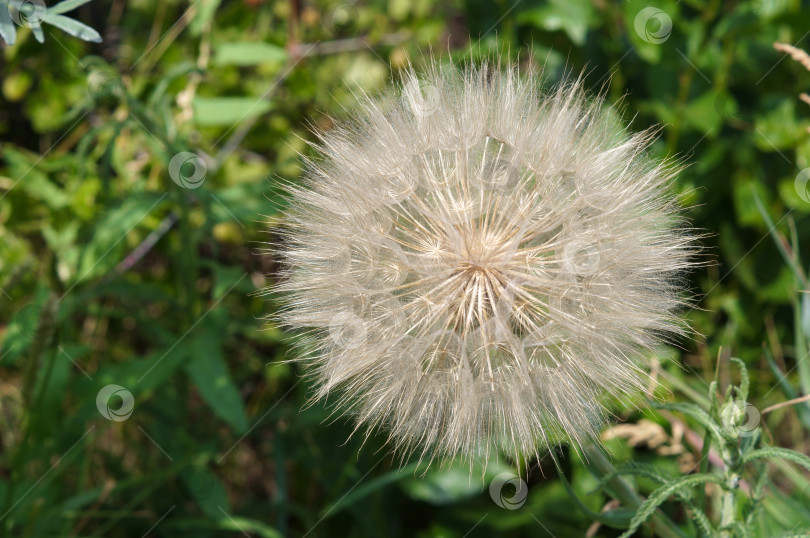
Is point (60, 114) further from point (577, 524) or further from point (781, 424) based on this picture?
point (781, 424)

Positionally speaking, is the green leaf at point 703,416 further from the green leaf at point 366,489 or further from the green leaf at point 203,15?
the green leaf at point 203,15

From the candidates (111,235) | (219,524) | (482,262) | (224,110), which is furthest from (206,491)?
(224,110)

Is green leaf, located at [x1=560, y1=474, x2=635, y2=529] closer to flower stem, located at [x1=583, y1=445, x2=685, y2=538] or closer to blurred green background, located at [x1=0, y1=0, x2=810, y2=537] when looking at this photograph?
flower stem, located at [x1=583, y1=445, x2=685, y2=538]

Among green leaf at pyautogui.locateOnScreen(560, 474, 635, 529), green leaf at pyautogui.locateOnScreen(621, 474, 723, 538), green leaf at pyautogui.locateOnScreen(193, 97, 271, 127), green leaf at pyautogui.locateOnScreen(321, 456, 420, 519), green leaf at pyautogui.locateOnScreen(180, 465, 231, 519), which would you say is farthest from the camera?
green leaf at pyautogui.locateOnScreen(193, 97, 271, 127)

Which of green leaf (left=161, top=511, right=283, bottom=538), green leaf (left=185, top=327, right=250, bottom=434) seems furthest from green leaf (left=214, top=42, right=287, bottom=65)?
green leaf (left=161, top=511, right=283, bottom=538)

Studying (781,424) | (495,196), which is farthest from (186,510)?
(781,424)

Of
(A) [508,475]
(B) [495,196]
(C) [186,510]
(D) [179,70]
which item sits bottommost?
(C) [186,510]

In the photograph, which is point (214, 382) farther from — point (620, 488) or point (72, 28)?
point (620, 488)
